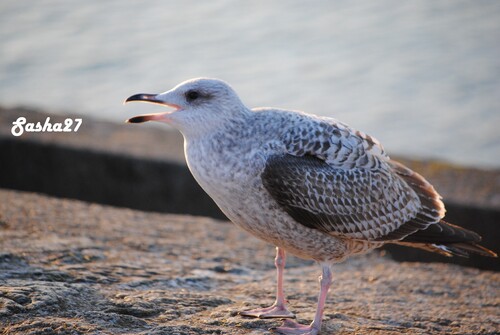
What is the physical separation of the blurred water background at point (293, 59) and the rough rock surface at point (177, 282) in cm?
378

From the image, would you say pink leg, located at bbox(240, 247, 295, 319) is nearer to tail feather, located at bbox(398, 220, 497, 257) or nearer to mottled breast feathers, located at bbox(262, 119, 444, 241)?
mottled breast feathers, located at bbox(262, 119, 444, 241)

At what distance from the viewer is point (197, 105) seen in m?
5.35

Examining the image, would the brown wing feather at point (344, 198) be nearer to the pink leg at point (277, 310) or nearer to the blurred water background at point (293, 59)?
the pink leg at point (277, 310)

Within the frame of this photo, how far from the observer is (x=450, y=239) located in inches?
229

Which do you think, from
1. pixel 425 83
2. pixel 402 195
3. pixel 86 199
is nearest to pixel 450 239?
pixel 402 195

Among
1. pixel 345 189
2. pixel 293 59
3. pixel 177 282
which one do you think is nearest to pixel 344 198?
pixel 345 189

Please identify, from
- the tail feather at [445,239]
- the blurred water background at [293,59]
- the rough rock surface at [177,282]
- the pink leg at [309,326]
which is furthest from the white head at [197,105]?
the blurred water background at [293,59]

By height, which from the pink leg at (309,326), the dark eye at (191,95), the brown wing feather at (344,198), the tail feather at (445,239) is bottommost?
the pink leg at (309,326)

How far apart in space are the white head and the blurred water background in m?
5.43

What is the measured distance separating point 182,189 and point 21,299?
3.44 metres

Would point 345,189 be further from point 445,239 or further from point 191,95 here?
point 191,95

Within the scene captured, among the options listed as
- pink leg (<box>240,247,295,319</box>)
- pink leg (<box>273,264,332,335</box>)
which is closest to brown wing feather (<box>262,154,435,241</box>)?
pink leg (<box>273,264,332,335</box>)

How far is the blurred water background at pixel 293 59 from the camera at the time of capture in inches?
454

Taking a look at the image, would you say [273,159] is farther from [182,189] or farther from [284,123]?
[182,189]
